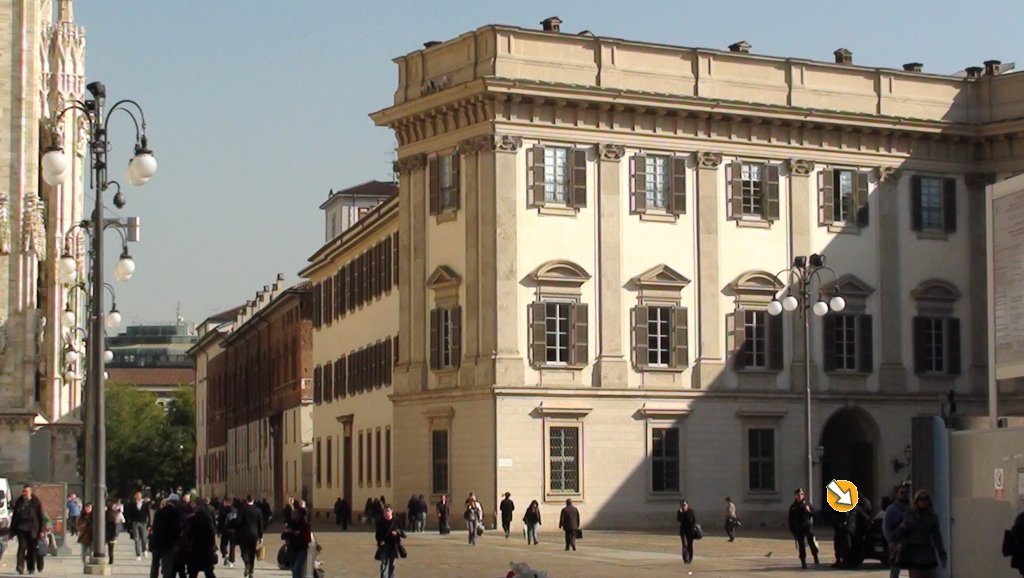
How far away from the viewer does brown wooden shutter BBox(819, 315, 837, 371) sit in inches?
2544

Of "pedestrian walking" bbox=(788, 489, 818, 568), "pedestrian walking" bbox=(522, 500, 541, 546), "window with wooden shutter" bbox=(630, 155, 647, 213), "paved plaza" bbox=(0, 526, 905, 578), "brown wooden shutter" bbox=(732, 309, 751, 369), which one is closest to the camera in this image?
"paved plaza" bbox=(0, 526, 905, 578)

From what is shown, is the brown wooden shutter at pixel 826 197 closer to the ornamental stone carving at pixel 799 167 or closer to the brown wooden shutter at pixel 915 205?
the ornamental stone carving at pixel 799 167

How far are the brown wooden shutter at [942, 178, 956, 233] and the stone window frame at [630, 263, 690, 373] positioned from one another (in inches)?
419

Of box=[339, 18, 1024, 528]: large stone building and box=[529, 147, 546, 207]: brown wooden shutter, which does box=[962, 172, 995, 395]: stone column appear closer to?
box=[339, 18, 1024, 528]: large stone building

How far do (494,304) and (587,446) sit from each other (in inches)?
210

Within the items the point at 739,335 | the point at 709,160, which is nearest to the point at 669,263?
the point at 739,335

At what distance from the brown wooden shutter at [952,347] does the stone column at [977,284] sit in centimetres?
48

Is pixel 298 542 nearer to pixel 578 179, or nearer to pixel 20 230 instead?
pixel 20 230

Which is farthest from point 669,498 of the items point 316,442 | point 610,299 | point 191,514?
point 191,514

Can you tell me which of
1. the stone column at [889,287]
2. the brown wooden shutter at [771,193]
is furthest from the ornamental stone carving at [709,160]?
the stone column at [889,287]

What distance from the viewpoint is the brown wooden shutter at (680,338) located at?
62.1 meters

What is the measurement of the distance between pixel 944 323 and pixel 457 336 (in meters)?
17.4

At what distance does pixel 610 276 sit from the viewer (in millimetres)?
61031

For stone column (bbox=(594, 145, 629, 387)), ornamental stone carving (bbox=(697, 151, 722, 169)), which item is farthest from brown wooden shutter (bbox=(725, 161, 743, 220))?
stone column (bbox=(594, 145, 629, 387))
